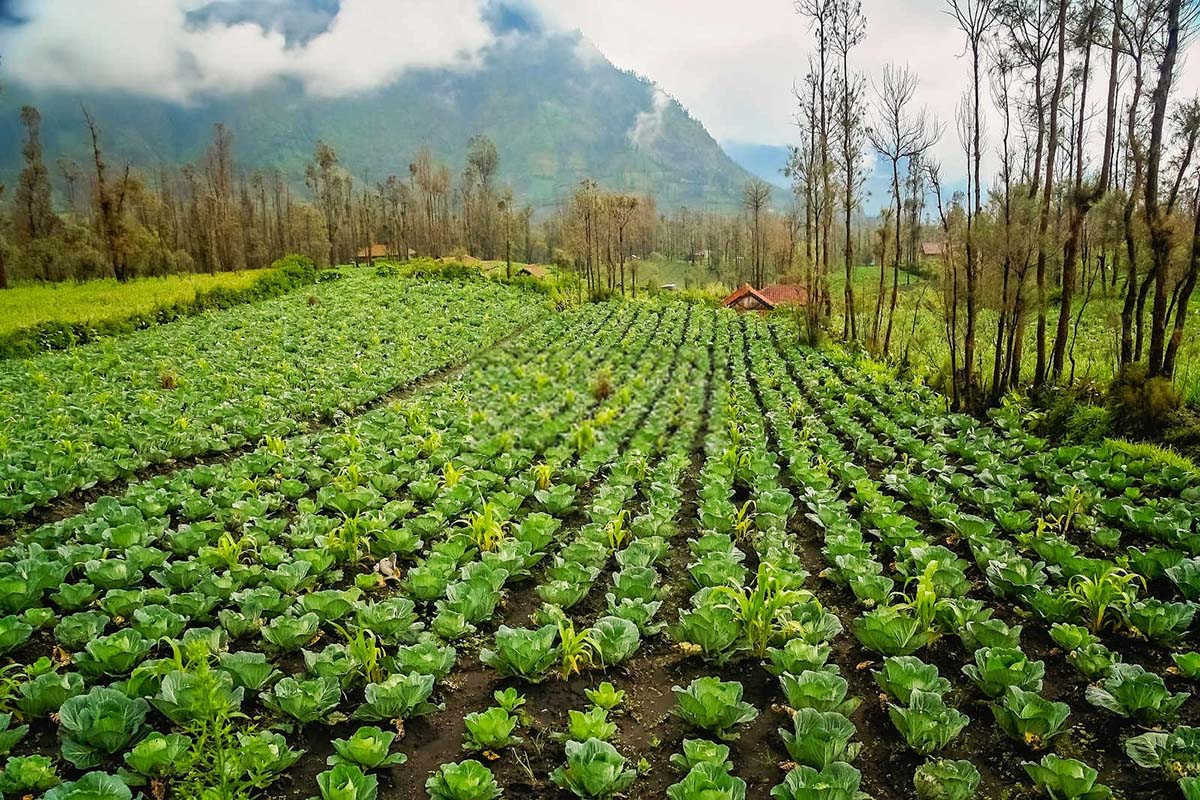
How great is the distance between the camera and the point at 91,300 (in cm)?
2319

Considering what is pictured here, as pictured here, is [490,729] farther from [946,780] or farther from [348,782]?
[946,780]

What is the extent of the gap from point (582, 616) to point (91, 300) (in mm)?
26738

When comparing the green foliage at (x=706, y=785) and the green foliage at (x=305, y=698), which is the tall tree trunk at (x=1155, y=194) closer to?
the green foliage at (x=706, y=785)

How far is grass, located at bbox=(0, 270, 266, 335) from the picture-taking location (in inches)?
745

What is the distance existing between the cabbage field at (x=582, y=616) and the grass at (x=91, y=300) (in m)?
11.5

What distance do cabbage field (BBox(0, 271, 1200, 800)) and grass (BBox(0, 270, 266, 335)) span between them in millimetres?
11481

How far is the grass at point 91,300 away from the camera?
18.9 meters

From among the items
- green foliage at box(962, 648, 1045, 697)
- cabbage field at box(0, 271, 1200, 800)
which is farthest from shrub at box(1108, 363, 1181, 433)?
green foliage at box(962, 648, 1045, 697)

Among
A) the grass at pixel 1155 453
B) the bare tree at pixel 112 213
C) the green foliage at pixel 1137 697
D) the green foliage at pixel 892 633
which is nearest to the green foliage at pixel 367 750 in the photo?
the green foliage at pixel 892 633

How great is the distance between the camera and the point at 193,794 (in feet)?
10.0

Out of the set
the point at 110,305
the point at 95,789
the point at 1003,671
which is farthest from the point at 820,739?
the point at 110,305

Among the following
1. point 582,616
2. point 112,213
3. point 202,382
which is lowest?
point 582,616

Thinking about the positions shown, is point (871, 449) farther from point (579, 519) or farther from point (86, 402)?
point (86, 402)

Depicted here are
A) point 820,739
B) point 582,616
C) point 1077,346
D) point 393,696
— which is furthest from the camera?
point 1077,346
